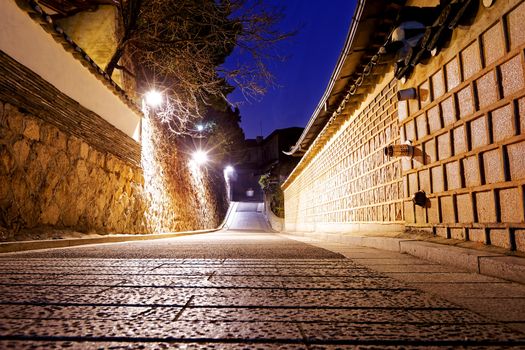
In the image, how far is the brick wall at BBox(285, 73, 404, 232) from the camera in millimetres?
5623

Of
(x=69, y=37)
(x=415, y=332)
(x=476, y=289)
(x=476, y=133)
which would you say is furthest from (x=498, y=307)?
(x=69, y=37)

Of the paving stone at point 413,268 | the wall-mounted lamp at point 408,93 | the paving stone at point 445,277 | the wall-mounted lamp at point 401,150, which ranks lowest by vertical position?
the paving stone at point 445,277

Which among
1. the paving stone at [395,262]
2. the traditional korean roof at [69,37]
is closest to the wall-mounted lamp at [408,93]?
the paving stone at [395,262]

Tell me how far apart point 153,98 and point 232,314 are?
1187 centimetres

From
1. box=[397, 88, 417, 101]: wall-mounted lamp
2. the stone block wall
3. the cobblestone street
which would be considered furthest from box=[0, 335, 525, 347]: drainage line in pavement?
the stone block wall

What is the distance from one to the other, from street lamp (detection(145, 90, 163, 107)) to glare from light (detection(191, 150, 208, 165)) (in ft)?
24.0

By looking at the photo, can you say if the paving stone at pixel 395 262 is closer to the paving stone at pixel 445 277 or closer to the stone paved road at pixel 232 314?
the paving stone at pixel 445 277

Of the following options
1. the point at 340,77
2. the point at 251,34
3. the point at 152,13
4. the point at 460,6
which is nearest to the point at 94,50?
the point at 152,13

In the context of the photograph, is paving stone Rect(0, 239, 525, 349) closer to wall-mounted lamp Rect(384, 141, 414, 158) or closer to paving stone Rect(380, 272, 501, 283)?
paving stone Rect(380, 272, 501, 283)

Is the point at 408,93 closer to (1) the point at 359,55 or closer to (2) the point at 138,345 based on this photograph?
(1) the point at 359,55

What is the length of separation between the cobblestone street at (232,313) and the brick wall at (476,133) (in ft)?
4.48

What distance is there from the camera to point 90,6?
412 inches

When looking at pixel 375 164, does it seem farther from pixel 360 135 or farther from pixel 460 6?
pixel 460 6

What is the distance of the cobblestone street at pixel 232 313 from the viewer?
1096 millimetres
